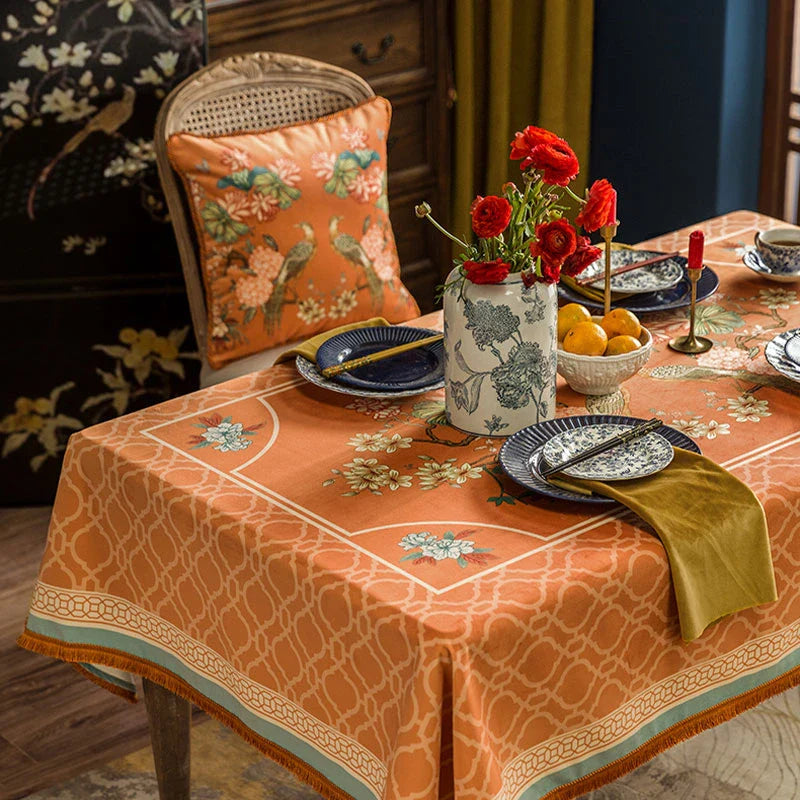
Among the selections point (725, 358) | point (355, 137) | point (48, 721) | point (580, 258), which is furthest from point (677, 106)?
point (48, 721)

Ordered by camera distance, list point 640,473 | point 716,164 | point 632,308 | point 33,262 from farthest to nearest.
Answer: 1. point 716,164
2. point 33,262
3. point 632,308
4. point 640,473

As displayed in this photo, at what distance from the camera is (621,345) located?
1817 millimetres

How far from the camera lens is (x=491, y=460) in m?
1.69

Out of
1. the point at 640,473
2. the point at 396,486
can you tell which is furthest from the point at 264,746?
the point at 640,473

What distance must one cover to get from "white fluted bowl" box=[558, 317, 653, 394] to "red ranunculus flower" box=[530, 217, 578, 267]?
0.22 m

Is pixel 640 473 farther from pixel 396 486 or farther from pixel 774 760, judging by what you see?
pixel 774 760

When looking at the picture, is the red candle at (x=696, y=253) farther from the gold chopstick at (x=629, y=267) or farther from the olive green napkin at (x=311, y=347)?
the olive green napkin at (x=311, y=347)

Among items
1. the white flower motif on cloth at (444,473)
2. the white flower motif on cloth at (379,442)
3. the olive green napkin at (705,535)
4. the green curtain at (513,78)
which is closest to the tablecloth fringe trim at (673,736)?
the olive green napkin at (705,535)

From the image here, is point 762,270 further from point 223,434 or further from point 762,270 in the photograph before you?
point 223,434

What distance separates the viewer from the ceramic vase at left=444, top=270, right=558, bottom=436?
167cm

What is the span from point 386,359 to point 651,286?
0.49 m

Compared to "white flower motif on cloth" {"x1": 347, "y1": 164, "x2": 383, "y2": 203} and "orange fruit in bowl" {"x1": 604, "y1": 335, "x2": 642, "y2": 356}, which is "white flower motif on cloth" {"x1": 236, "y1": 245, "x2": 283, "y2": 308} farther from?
"orange fruit in bowl" {"x1": 604, "y1": 335, "x2": 642, "y2": 356}

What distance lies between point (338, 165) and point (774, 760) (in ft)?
4.53

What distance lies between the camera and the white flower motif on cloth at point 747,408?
1.78 meters
